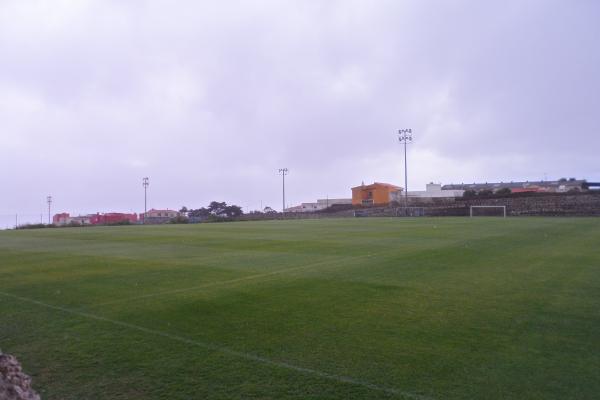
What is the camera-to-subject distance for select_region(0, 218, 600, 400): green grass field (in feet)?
14.8

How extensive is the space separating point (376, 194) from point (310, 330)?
102019mm

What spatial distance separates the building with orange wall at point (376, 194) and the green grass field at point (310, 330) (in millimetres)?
92709

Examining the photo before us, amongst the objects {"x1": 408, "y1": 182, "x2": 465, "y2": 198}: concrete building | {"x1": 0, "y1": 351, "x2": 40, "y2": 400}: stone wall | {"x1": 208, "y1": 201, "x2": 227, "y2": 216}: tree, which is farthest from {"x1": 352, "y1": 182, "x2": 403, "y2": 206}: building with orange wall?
{"x1": 0, "y1": 351, "x2": 40, "y2": 400}: stone wall

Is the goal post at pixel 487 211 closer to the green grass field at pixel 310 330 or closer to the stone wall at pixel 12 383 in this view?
the green grass field at pixel 310 330

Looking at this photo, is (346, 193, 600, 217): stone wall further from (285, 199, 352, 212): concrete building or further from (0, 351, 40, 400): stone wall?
(0, 351, 40, 400): stone wall

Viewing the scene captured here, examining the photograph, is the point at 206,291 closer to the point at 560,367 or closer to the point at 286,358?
the point at 286,358

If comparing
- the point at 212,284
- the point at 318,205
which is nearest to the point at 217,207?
the point at 318,205

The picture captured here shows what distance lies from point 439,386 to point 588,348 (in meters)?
2.42

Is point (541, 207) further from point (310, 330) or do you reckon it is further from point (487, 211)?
point (310, 330)

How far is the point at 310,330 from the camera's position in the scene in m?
6.37

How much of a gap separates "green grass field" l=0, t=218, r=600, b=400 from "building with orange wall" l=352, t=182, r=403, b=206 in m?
92.7

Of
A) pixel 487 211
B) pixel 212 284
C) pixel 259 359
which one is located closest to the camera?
pixel 259 359

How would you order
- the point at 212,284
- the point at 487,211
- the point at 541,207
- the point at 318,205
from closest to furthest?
the point at 212,284 < the point at 541,207 < the point at 487,211 < the point at 318,205

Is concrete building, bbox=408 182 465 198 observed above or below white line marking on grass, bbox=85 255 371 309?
above
